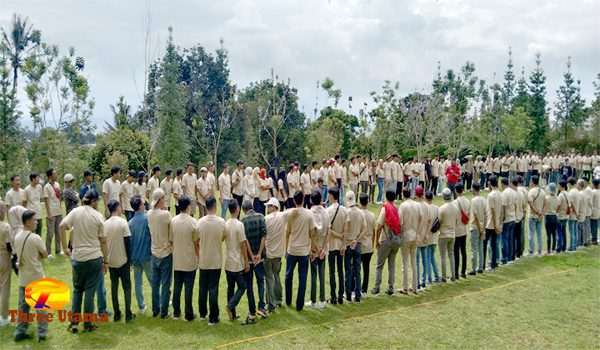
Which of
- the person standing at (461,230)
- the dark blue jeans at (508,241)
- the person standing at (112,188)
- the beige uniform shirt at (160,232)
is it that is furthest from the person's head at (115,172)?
the dark blue jeans at (508,241)

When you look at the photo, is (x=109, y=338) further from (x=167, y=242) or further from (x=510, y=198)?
(x=510, y=198)

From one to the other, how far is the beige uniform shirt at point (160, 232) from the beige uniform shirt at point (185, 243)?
232 millimetres

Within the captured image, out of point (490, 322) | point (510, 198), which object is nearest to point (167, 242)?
point (490, 322)

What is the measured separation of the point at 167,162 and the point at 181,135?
200 cm

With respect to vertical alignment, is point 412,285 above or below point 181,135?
below

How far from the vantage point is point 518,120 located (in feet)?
134

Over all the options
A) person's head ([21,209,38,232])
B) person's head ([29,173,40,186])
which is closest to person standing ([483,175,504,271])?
person's head ([21,209,38,232])

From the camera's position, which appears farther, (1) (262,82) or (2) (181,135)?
(1) (262,82)

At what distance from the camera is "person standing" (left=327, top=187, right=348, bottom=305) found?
8.40 metres

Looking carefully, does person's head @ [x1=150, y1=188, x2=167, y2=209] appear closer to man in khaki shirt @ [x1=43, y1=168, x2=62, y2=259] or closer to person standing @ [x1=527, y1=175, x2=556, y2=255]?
man in khaki shirt @ [x1=43, y1=168, x2=62, y2=259]

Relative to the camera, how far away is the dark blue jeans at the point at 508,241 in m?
11.2

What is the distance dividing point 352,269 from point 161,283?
3.30 meters

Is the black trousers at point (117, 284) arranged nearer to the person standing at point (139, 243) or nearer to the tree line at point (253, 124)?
the person standing at point (139, 243)

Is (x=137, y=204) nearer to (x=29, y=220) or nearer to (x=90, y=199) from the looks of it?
(x=90, y=199)
